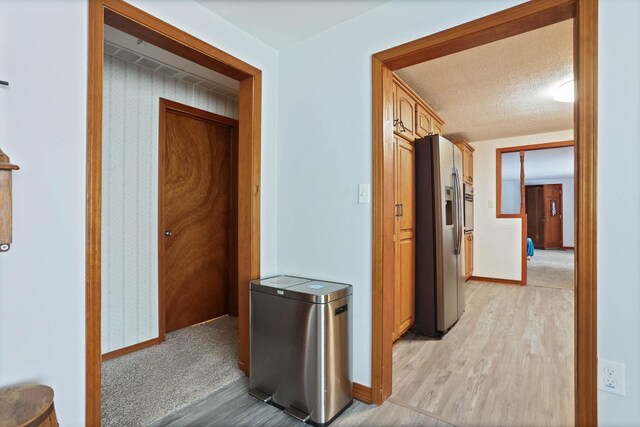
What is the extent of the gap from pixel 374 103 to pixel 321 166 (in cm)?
53

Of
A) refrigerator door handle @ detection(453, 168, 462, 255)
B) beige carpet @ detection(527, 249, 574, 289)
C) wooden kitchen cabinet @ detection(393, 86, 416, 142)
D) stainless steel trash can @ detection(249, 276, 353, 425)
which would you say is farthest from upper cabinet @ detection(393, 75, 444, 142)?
beige carpet @ detection(527, 249, 574, 289)

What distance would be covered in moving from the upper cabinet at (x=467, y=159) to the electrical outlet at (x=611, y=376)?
149 inches

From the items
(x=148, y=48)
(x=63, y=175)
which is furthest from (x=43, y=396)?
(x=148, y=48)

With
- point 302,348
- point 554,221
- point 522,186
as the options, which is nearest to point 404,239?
point 302,348

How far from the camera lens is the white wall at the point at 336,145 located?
1.99 m

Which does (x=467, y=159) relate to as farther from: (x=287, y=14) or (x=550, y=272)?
(x=287, y=14)

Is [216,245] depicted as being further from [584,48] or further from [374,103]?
[584,48]

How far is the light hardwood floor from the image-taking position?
1811mm

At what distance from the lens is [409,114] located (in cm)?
300

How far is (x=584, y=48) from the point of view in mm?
1389

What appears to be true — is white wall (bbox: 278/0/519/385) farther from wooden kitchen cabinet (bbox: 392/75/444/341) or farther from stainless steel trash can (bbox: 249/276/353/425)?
wooden kitchen cabinet (bbox: 392/75/444/341)

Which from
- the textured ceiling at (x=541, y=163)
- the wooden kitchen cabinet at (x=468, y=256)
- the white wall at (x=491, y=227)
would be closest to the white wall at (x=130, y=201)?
the wooden kitchen cabinet at (x=468, y=256)

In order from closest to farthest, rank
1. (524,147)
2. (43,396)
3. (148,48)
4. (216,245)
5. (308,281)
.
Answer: (43,396)
(308,281)
(148,48)
(216,245)
(524,147)

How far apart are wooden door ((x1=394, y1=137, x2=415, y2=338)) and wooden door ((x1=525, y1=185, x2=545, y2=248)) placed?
1001 cm
